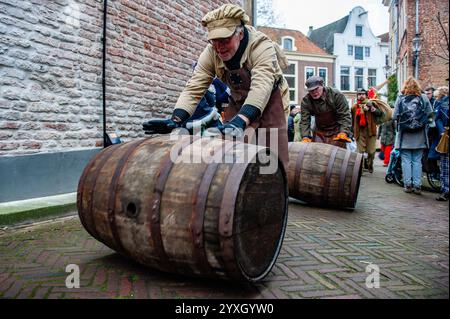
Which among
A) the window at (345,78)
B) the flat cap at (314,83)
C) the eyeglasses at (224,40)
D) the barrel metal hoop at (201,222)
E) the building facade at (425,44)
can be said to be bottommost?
the barrel metal hoop at (201,222)

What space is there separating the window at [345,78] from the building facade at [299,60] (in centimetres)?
119

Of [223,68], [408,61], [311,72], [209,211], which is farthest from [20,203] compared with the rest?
[311,72]

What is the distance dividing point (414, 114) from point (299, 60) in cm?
3023

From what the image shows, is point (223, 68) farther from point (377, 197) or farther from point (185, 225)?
point (377, 197)

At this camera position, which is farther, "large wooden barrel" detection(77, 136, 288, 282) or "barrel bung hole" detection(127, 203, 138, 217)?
"barrel bung hole" detection(127, 203, 138, 217)

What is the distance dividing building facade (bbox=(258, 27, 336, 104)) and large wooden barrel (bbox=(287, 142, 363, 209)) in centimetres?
2966

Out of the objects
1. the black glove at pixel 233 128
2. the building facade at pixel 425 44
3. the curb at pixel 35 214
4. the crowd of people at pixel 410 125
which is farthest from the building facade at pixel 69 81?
the building facade at pixel 425 44

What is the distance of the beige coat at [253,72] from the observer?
115 inches

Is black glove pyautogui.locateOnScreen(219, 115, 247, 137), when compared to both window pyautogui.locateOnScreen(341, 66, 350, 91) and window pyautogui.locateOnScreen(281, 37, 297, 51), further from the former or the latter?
window pyautogui.locateOnScreen(341, 66, 350, 91)

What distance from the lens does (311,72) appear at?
35781mm

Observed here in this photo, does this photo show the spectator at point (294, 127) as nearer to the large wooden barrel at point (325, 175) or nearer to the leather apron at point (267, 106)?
the large wooden barrel at point (325, 175)

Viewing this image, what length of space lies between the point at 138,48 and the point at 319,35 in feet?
132

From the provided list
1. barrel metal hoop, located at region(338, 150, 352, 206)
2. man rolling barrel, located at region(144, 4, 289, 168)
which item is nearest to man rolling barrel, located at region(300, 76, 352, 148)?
barrel metal hoop, located at region(338, 150, 352, 206)

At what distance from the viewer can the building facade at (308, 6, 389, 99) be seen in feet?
123
